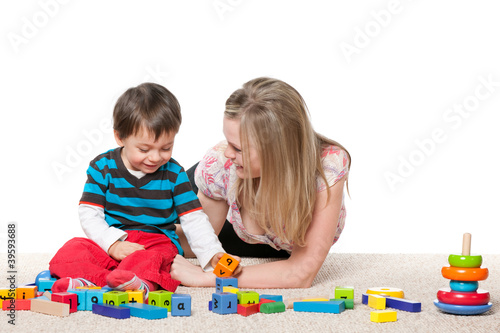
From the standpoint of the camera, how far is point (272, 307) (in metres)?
1.21

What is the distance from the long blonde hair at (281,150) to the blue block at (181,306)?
357 millimetres

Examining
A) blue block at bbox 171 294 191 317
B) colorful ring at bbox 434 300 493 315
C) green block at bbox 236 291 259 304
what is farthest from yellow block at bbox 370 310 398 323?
blue block at bbox 171 294 191 317

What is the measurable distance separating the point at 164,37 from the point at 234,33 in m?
0.31

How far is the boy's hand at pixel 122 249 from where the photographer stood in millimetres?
1466

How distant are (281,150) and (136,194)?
1.41 ft

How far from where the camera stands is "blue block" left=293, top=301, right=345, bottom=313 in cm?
123

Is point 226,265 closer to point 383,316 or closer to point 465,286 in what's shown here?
point 383,316

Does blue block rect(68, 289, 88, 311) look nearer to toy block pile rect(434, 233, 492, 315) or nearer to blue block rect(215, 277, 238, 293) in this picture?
blue block rect(215, 277, 238, 293)

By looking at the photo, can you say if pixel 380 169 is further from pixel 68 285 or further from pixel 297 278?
pixel 68 285

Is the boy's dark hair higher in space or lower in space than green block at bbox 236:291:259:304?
higher

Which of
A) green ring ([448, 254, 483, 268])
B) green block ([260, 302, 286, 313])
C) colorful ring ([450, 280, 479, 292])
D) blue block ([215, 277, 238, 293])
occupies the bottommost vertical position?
green block ([260, 302, 286, 313])

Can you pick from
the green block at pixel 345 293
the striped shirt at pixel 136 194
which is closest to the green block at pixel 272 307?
the green block at pixel 345 293

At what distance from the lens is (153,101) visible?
1479mm

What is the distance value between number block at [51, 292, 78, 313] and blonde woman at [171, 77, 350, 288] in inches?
13.2
